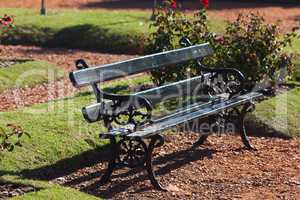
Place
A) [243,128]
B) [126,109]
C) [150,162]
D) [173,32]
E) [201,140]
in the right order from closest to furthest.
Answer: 1. [150,162]
2. [126,109]
3. [243,128]
4. [201,140]
5. [173,32]

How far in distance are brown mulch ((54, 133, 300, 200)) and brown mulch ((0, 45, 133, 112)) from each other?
230 centimetres

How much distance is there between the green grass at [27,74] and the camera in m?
9.89

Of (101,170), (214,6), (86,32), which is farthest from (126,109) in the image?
(214,6)

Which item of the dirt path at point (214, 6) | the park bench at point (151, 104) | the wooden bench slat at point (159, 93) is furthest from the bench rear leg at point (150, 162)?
the dirt path at point (214, 6)

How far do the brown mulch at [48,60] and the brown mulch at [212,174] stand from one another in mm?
2305

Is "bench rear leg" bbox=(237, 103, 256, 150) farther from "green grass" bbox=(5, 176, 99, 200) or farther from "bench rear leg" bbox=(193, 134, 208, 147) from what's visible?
"green grass" bbox=(5, 176, 99, 200)

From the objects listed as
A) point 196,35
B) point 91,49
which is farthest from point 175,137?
point 91,49

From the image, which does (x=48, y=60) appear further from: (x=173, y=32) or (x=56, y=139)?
(x=56, y=139)

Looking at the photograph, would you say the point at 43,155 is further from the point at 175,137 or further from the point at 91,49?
the point at 91,49

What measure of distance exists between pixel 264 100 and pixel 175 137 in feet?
5.13

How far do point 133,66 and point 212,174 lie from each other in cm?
118

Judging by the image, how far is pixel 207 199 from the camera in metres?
5.86

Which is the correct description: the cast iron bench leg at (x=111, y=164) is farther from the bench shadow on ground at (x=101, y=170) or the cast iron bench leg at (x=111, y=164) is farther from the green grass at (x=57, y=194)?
the green grass at (x=57, y=194)

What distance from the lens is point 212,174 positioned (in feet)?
21.3
